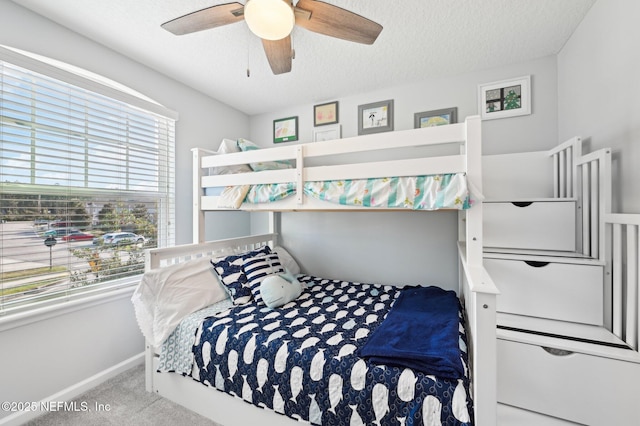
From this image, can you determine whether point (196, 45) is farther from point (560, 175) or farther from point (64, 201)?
point (560, 175)

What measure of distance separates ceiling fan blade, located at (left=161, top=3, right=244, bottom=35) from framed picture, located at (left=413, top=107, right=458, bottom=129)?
1.73m

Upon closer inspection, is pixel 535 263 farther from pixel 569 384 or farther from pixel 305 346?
pixel 305 346

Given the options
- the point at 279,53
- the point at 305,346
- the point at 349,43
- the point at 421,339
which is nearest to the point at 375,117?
the point at 349,43

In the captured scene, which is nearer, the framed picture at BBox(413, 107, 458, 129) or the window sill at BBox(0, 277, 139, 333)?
the window sill at BBox(0, 277, 139, 333)

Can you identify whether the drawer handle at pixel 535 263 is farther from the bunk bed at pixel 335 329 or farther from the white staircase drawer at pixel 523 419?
the white staircase drawer at pixel 523 419

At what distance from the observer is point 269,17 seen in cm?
118

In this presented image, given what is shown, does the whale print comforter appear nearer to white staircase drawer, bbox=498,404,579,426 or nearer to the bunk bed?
the bunk bed

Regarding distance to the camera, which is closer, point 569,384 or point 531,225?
point 569,384

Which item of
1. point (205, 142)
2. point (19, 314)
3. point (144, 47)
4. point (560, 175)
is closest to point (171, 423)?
point (19, 314)

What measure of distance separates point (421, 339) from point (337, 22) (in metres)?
1.61

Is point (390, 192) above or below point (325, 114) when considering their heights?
below

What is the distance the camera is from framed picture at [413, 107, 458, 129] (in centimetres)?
234

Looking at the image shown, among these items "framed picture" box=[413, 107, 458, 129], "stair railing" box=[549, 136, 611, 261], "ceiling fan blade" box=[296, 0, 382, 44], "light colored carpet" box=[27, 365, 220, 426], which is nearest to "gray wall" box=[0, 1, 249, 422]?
"light colored carpet" box=[27, 365, 220, 426]

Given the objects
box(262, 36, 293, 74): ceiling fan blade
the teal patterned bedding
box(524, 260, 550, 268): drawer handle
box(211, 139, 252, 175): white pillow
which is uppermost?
box(262, 36, 293, 74): ceiling fan blade
